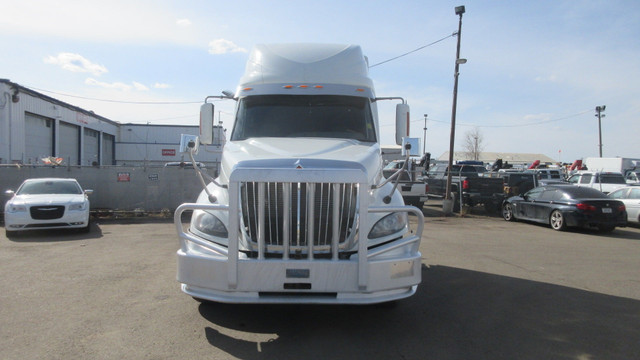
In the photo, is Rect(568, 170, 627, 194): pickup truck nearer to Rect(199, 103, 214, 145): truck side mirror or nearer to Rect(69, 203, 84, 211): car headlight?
Rect(199, 103, 214, 145): truck side mirror

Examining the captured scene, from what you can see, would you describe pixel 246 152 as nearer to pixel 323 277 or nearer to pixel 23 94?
pixel 323 277

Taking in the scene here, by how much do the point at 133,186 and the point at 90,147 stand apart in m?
23.2

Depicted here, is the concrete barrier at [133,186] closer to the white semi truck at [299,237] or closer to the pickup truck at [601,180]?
the white semi truck at [299,237]

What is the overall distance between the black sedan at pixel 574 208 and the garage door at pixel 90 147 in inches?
1244

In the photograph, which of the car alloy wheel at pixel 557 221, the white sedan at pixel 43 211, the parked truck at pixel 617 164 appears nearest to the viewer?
the white sedan at pixel 43 211

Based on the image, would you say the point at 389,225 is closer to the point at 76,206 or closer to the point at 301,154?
the point at 301,154

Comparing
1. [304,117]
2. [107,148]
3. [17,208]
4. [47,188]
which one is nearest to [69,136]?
[107,148]

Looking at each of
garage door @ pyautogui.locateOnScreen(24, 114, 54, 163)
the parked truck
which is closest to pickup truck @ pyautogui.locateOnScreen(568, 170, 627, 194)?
the parked truck

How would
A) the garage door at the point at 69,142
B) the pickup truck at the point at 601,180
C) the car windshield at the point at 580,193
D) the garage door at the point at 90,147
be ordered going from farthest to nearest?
the garage door at the point at 90,147 < the garage door at the point at 69,142 < the pickup truck at the point at 601,180 < the car windshield at the point at 580,193

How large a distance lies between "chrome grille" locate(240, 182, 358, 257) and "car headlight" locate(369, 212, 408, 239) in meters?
0.29

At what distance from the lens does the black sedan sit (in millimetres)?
12547

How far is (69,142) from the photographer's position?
104 ft

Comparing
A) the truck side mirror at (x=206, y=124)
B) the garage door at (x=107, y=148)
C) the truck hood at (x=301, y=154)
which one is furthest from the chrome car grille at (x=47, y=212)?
the garage door at (x=107, y=148)

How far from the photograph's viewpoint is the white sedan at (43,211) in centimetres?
1108
